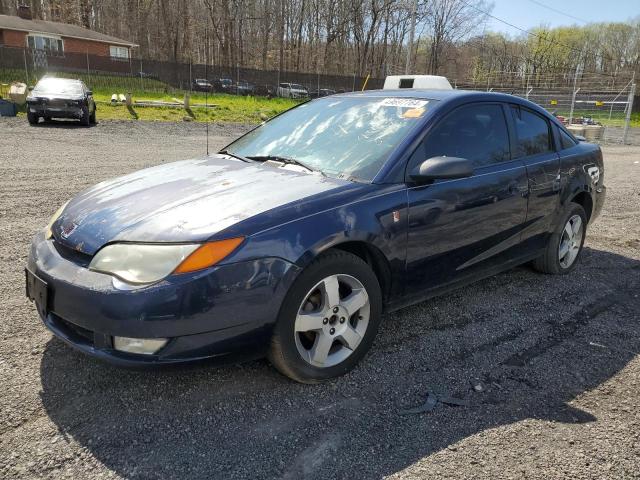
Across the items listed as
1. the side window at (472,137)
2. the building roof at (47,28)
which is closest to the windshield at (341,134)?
the side window at (472,137)

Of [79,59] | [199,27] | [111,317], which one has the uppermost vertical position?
[199,27]

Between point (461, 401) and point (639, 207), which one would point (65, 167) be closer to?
point (461, 401)

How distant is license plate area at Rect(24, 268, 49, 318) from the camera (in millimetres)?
2625

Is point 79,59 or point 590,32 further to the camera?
point 590,32

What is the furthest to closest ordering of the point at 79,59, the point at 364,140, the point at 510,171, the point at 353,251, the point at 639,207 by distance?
the point at 79,59 → the point at 639,207 → the point at 510,171 → the point at 364,140 → the point at 353,251

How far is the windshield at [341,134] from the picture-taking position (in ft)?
10.7

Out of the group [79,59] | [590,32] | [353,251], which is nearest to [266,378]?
[353,251]

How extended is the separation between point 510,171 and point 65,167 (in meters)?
8.09

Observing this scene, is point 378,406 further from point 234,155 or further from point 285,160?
point 234,155

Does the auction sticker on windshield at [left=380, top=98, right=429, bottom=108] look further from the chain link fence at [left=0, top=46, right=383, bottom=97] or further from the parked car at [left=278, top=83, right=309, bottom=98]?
the parked car at [left=278, top=83, right=309, bottom=98]

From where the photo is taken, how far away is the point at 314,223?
2713 mm

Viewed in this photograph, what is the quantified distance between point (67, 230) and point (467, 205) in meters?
2.46

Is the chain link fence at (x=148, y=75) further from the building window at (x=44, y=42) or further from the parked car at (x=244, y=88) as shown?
the building window at (x=44, y=42)

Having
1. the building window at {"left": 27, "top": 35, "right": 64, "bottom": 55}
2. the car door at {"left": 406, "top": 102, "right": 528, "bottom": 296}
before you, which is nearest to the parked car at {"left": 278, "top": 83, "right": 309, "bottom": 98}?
the building window at {"left": 27, "top": 35, "right": 64, "bottom": 55}
